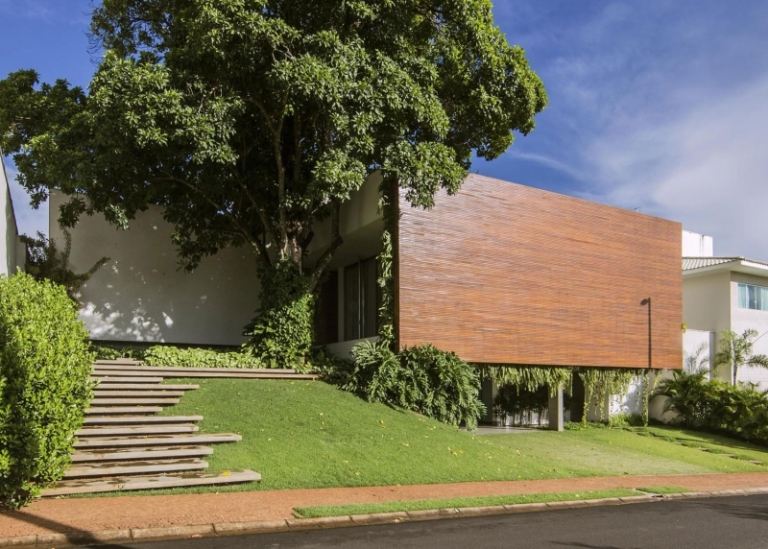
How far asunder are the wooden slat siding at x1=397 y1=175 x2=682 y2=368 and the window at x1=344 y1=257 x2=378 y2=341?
3.02 m

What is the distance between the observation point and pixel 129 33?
1777 centimetres

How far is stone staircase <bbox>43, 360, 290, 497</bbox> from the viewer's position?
8992 mm

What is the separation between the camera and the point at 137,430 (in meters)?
10.7

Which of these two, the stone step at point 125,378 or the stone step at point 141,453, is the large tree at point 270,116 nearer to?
the stone step at point 125,378

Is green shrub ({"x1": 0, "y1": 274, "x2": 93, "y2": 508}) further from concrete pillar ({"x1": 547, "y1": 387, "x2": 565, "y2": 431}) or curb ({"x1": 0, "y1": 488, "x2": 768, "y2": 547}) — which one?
concrete pillar ({"x1": 547, "y1": 387, "x2": 565, "y2": 431})

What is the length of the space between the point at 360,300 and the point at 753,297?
17.2 meters

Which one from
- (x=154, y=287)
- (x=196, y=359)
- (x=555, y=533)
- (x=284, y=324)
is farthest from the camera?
(x=154, y=287)

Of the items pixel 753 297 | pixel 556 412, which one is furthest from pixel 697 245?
pixel 556 412

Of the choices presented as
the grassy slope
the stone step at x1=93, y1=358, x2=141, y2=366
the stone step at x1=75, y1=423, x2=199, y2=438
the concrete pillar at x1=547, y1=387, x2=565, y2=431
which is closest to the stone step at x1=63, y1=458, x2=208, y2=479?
the grassy slope

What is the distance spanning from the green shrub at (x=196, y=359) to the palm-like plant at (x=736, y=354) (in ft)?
61.1

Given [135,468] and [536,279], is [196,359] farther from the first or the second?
[536,279]

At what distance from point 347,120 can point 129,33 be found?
24.6ft

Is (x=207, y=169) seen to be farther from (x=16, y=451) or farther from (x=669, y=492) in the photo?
(x=669, y=492)

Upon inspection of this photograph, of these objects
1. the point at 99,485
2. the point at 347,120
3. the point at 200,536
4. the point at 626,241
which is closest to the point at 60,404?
the point at 99,485
